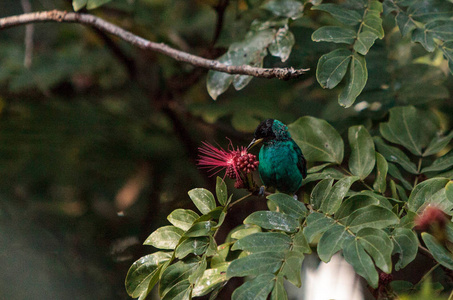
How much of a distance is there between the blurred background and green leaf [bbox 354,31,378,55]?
565mm

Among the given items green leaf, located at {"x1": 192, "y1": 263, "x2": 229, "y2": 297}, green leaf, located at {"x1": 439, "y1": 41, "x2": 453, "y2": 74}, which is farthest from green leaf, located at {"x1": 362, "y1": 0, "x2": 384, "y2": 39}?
green leaf, located at {"x1": 192, "y1": 263, "x2": 229, "y2": 297}

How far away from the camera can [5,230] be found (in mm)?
2357

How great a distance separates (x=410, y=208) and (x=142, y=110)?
7.02 feet

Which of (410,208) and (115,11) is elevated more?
(115,11)

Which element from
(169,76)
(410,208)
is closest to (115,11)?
(169,76)

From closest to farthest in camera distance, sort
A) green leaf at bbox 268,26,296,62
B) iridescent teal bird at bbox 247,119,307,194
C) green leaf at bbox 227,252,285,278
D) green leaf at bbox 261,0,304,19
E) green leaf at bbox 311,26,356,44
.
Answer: green leaf at bbox 227,252,285,278 < green leaf at bbox 311,26,356,44 < iridescent teal bird at bbox 247,119,307,194 < green leaf at bbox 268,26,296,62 < green leaf at bbox 261,0,304,19

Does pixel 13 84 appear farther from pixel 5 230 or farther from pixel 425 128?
pixel 425 128

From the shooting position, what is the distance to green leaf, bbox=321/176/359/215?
124 cm

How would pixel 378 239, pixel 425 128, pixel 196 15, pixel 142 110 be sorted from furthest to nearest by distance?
pixel 196 15, pixel 142 110, pixel 425 128, pixel 378 239

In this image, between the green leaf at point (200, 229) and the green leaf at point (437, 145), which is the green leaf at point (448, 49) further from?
the green leaf at point (200, 229)

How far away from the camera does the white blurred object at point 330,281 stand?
224 centimetres

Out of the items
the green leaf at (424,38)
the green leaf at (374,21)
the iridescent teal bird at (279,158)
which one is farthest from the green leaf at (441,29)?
the iridescent teal bird at (279,158)

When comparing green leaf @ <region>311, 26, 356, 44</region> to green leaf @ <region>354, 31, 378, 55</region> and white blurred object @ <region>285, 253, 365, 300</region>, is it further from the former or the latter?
white blurred object @ <region>285, 253, 365, 300</region>

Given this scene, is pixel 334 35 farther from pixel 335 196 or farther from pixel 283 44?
pixel 335 196
